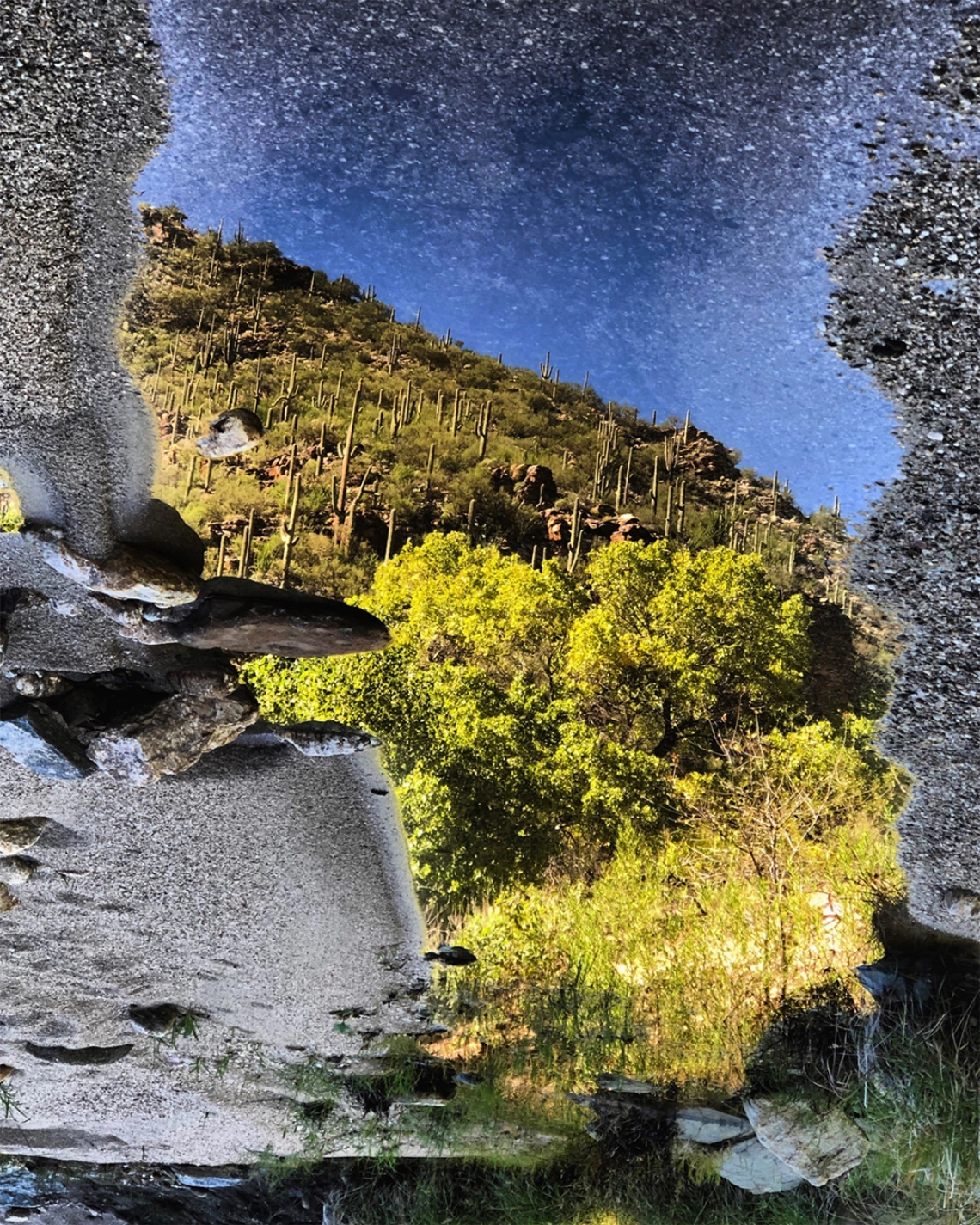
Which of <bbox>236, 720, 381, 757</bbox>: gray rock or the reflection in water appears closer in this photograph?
the reflection in water

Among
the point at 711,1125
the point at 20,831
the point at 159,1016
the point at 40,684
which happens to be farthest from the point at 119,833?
the point at 711,1125

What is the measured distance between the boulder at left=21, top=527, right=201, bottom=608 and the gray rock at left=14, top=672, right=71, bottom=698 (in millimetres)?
373

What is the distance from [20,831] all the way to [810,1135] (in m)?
2.58

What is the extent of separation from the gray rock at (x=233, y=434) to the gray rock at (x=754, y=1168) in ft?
8.78

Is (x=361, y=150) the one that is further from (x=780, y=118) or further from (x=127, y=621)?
(x=127, y=621)

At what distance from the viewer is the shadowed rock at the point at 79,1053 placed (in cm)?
385

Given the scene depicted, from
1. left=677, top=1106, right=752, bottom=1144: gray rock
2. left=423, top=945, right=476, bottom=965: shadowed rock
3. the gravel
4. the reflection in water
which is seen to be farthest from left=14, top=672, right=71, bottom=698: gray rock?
left=677, top=1106, right=752, bottom=1144: gray rock

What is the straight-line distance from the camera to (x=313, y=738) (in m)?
2.78

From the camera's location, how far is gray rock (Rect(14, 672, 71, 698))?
9.08ft

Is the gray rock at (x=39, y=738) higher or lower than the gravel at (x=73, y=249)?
lower

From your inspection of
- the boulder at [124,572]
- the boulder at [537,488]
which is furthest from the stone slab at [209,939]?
the boulder at [537,488]

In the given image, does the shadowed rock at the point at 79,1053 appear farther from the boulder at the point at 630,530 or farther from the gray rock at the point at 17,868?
the boulder at the point at 630,530

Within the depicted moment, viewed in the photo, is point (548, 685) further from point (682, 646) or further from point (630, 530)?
point (630, 530)

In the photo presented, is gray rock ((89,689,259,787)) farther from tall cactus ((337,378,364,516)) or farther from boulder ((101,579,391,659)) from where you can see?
tall cactus ((337,378,364,516))
